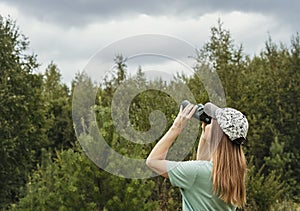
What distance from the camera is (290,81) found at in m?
21.1

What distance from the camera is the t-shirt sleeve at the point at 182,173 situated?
8.04ft

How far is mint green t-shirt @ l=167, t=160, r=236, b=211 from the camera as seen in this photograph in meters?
2.45

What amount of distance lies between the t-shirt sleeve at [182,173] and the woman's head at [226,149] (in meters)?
0.09

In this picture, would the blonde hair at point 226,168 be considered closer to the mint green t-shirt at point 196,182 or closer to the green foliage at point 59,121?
the mint green t-shirt at point 196,182

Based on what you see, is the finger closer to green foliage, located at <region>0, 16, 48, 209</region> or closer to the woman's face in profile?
the woman's face in profile

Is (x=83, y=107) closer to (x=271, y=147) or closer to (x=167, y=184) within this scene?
(x=167, y=184)

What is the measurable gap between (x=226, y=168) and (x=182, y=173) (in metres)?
0.19

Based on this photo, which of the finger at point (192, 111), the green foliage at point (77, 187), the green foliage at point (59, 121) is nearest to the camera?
the finger at point (192, 111)

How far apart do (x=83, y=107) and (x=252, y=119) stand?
16.3 metres

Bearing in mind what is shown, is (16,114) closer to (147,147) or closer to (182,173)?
(147,147)

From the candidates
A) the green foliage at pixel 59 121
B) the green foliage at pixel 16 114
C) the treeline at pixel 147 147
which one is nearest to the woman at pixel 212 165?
the treeline at pixel 147 147

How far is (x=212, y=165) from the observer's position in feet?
8.09

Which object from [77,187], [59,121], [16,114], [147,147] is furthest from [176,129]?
[59,121]

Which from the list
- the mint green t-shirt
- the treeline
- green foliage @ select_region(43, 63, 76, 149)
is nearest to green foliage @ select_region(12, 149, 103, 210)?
the treeline
